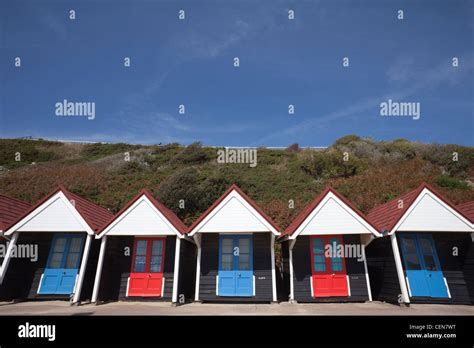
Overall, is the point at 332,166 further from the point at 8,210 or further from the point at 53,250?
the point at 8,210

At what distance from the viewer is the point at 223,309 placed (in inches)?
437

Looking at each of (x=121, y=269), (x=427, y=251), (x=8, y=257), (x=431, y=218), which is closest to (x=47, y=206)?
(x=8, y=257)

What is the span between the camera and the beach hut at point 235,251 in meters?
12.5

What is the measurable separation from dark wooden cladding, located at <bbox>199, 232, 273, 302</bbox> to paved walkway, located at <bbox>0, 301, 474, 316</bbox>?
0.42 metres

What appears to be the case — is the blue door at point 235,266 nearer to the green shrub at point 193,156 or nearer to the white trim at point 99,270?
the white trim at point 99,270

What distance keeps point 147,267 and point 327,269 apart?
7492mm

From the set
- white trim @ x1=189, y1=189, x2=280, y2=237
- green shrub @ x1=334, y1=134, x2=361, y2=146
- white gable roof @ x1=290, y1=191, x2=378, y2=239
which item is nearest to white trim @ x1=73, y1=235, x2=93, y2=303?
white trim @ x1=189, y1=189, x2=280, y2=237

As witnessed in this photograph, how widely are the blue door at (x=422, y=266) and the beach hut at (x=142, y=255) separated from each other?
884cm

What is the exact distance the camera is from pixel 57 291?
12.6 meters

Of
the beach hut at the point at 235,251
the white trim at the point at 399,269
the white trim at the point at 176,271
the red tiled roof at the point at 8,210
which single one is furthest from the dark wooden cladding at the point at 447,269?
the red tiled roof at the point at 8,210

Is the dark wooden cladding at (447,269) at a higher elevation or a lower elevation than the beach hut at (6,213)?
lower

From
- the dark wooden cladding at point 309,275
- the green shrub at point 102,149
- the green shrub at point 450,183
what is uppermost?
the green shrub at point 102,149

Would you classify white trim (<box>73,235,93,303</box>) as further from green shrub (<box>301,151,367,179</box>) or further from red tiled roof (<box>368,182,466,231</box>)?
green shrub (<box>301,151,367,179</box>)
